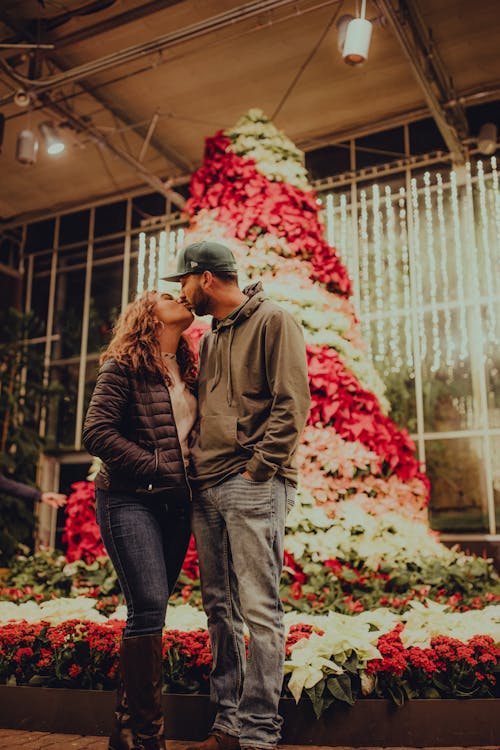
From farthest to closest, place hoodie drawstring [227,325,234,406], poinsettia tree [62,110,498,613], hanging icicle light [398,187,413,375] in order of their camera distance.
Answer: hanging icicle light [398,187,413,375] < poinsettia tree [62,110,498,613] < hoodie drawstring [227,325,234,406]

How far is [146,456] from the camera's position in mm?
2398

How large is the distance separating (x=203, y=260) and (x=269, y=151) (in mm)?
2916

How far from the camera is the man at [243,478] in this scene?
7.50 ft

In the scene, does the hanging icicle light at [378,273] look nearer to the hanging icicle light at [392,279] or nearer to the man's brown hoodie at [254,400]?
the hanging icicle light at [392,279]

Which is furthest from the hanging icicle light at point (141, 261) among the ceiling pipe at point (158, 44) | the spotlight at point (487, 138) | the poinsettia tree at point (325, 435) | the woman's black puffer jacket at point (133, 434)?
the woman's black puffer jacket at point (133, 434)

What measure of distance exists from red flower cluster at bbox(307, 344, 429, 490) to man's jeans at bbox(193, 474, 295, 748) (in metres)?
2.15

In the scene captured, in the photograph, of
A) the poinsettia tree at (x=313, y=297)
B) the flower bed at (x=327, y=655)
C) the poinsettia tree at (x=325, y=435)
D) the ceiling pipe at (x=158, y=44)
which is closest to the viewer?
the flower bed at (x=327, y=655)

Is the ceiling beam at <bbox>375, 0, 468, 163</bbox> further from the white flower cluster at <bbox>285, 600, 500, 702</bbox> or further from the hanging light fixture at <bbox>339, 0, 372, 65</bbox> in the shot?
the white flower cluster at <bbox>285, 600, 500, 702</bbox>

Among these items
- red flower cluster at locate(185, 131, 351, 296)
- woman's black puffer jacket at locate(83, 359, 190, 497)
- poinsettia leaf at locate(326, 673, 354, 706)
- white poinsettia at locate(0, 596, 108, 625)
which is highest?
red flower cluster at locate(185, 131, 351, 296)

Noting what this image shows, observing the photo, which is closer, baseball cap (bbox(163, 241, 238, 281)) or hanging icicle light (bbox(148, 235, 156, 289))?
baseball cap (bbox(163, 241, 238, 281))

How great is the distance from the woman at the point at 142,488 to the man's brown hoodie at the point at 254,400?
113 millimetres

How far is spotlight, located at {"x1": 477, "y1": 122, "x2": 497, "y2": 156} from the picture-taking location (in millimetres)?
7785

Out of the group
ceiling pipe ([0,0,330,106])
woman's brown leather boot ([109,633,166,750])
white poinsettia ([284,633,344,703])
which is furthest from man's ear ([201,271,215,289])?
ceiling pipe ([0,0,330,106])

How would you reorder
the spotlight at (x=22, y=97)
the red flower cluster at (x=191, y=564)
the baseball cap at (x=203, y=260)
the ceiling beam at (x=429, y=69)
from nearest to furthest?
the baseball cap at (x=203, y=260)
the red flower cluster at (x=191, y=564)
the ceiling beam at (x=429, y=69)
the spotlight at (x=22, y=97)
